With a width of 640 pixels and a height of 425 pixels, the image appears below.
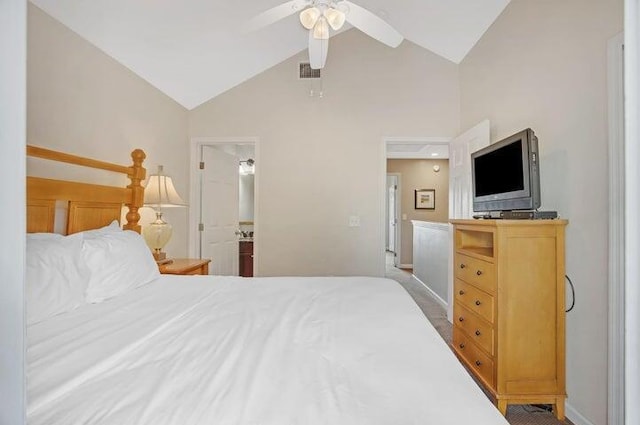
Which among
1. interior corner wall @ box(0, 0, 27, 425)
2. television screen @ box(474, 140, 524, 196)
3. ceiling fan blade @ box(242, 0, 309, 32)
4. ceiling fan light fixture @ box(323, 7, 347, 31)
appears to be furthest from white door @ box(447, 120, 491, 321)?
interior corner wall @ box(0, 0, 27, 425)

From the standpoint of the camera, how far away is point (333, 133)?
3631 millimetres

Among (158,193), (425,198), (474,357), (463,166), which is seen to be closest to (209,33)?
(158,193)

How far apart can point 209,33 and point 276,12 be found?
107cm

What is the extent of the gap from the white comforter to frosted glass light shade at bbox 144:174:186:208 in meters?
1.26

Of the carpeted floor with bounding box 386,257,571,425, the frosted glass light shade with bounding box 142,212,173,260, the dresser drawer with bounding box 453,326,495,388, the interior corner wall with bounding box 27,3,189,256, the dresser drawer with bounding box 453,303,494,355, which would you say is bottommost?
the carpeted floor with bounding box 386,257,571,425

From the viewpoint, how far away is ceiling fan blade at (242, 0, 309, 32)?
1866 millimetres

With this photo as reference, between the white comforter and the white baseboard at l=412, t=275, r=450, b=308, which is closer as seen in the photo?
the white comforter

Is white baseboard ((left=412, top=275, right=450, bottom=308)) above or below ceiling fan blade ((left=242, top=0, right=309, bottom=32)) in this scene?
below

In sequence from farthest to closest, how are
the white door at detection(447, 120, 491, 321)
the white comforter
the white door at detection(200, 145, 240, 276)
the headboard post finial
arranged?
the white door at detection(200, 145, 240, 276) → the white door at detection(447, 120, 491, 321) → the headboard post finial → the white comforter

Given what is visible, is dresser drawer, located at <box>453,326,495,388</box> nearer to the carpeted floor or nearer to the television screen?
the carpeted floor

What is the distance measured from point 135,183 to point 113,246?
94cm

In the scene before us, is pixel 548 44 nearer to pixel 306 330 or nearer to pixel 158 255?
pixel 306 330

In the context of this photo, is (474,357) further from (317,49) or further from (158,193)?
(158,193)

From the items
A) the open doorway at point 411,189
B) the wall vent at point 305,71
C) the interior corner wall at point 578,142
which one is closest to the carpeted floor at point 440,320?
the interior corner wall at point 578,142
